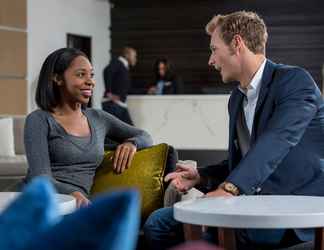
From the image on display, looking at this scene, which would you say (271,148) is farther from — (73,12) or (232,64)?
(73,12)

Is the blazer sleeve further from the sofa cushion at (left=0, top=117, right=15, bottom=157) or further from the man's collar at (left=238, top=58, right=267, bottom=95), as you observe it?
the sofa cushion at (left=0, top=117, right=15, bottom=157)

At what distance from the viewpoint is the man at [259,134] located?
7.52ft

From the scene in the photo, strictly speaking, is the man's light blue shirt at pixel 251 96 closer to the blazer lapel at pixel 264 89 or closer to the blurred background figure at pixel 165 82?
the blazer lapel at pixel 264 89

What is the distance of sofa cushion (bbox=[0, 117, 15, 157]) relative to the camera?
5840mm

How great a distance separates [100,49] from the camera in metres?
13.2

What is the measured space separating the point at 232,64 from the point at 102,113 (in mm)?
900

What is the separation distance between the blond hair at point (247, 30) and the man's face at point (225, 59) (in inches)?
0.9

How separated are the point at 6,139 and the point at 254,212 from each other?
165 inches

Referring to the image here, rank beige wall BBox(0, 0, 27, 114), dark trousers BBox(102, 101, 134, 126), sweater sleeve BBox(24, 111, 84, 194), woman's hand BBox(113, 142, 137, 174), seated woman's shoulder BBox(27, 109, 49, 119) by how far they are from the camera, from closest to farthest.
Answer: sweater sleeve BBox(24, 111, 84, 194) → seated woman's shoulder BBox(27, 109, 49, 119) → woman's hand BBox(113, 142, 137, 174) → beige wall BBox(0, 0, 27, 114) → dark trousers BBox(102, 101, 134, 126)

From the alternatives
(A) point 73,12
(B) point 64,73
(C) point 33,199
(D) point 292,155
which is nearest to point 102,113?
(B) point 64,73

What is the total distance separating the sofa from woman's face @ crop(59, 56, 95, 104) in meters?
1.27

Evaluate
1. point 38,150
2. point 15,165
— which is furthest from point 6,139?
point 38,150

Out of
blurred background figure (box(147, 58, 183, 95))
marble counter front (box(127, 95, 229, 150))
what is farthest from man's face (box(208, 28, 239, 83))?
blurred background figure (box(147, 58, 183, 95))

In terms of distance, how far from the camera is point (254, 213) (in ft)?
6.28
